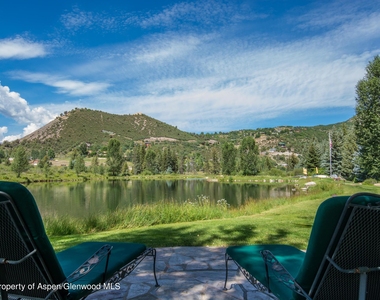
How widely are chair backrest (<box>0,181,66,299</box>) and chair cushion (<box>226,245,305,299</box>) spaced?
1.09 metres

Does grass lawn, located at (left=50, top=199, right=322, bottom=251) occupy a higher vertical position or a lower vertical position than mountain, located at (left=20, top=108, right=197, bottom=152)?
lower

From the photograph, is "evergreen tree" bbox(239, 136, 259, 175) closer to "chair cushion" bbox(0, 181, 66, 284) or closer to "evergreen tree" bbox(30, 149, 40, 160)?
"evergreen tree" bbox(30, 149, 40, 160)

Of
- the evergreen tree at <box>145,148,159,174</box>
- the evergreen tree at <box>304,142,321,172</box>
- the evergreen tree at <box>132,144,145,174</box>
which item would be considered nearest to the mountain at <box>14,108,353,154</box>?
the evergreen tree at <box>132,144,145,174</box>

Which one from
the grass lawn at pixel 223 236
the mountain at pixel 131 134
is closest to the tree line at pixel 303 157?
the mountain at pixel 131 134

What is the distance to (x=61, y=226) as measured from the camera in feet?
19.5

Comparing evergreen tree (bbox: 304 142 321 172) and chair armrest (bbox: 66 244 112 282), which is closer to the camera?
chair armrest (bbox: 66 244 112 282)

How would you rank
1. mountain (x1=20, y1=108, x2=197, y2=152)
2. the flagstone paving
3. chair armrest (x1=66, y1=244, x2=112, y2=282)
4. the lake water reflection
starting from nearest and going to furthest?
chair armrest (x1=66, y1=244, x2=112, y2=282), the flagstone paving, the lake water reflection, mountain (x1=20, y1=108, x2=197, y2=152)

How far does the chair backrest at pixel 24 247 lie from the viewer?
1.15 meters

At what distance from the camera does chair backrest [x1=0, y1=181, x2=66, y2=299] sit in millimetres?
1149

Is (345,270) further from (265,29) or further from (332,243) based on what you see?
(265,29)

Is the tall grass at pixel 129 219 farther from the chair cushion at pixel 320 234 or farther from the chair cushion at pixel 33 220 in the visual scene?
the chair cushion at pixel 320 234

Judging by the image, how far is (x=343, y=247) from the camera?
113cm

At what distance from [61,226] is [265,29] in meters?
9.94

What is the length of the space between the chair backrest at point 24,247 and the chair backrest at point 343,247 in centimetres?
120
